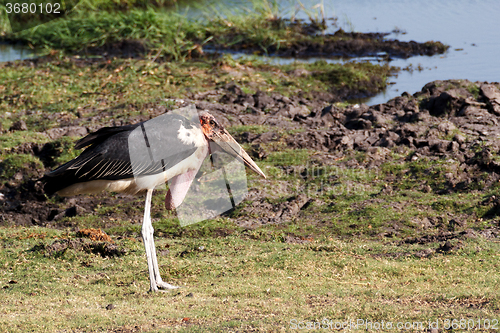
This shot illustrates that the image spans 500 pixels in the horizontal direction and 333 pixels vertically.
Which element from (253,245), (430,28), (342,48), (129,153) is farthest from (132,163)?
(430,28)

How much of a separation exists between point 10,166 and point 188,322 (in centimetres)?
642

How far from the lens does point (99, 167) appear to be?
566 cm

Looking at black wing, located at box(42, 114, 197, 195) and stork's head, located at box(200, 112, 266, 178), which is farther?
stork's head, located at box(200, 112, 266, 178)

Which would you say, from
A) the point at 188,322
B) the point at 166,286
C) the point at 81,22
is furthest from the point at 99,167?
the point at 81,22

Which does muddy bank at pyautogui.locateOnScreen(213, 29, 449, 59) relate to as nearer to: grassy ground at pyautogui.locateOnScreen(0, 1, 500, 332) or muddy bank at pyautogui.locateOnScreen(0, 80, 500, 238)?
grassy ground at pyautogui.locateOnScreen(0, 1, 500, 332)

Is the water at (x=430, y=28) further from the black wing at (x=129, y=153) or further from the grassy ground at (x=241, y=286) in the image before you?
the black wing at (x=129, y=153)

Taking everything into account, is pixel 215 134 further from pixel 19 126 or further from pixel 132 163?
pixel 19 126

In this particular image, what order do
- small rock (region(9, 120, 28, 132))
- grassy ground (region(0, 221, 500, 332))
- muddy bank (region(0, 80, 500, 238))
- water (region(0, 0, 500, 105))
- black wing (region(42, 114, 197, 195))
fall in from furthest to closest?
water (region(0, 0, 500, 105))
small rock (region(9, 120, 28, 132))
muddy bank (region(0, 80, 500, 238))
black wing (region(42, 114, 197, 195))
grassy ground (region(0, 221, 500, 332))

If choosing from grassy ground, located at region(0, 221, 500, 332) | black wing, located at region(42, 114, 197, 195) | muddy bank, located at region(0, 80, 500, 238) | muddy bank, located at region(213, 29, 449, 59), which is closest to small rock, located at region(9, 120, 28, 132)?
muddy bank, located at region(0, 80, 500, 238)

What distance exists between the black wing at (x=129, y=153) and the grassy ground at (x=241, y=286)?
3.68 feet

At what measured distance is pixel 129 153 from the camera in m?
5.64

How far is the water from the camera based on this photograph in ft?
53.1

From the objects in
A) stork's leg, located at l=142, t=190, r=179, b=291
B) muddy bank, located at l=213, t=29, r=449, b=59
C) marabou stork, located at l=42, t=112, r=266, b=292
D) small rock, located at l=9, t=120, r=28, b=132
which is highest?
marabou stork, located at l=42, t=112, r=266, b=292

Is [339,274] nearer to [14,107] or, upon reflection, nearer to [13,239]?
[13,239]
